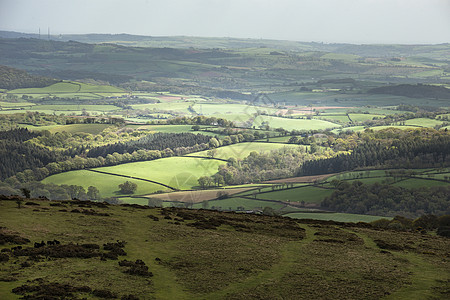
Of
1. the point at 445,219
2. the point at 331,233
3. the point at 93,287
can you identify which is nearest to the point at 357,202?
the point at 445,219

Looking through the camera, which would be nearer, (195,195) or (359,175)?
(195,195)

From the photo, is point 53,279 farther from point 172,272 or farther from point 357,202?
point 357,202

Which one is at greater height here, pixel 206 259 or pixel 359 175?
pixel 206 259

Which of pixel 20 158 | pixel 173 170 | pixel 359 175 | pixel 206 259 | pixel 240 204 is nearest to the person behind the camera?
pixel 206 259

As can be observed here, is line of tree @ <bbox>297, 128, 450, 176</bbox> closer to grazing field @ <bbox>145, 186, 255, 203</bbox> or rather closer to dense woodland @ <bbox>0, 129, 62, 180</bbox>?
grazing field @ <bbox>145, 186, 255, 203</bbox>

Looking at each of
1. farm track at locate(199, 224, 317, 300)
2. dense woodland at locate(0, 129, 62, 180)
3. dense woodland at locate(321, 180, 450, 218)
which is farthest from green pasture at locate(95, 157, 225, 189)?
farm track at locate(199, 224, 317, 300)

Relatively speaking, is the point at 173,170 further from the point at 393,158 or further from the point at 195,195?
the point at 393,158

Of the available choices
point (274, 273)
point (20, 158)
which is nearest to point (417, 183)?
point (274, 273)
